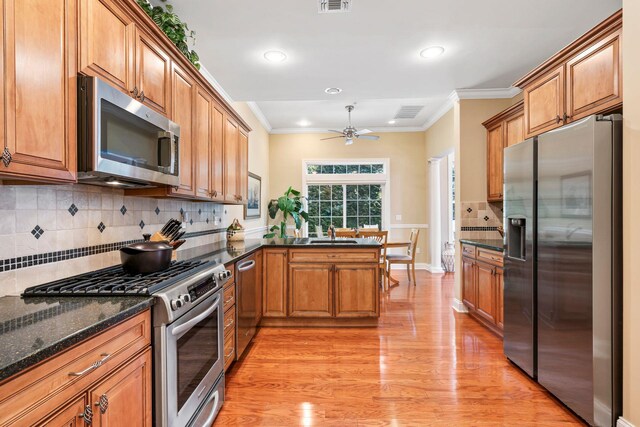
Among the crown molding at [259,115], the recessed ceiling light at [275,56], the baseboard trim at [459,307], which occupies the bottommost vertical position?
the baseboard trim at [459,307]

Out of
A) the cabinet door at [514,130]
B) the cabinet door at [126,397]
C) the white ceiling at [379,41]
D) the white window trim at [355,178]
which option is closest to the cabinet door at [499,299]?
the cabinet door at [514,130]

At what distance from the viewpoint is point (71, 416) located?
3.22ft

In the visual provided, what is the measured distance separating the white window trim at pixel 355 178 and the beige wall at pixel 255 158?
34.5 inches

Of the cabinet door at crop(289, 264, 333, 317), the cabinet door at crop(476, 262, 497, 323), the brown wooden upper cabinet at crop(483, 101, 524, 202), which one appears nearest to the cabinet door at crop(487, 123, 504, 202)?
the brown wooden upper cabinet at crop(483, 101, 524, 202)

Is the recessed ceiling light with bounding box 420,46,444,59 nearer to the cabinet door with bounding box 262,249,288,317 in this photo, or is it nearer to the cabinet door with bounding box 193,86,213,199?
the cabinet door with bounding box 193,86,213,199

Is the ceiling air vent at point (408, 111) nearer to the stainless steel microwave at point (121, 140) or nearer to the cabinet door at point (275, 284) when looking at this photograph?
the cabinet door at point (275, 284)

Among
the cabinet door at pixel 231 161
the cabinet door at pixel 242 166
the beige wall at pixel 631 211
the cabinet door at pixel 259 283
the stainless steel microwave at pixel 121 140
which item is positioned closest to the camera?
the stainless steel microwave at pixel 121 140

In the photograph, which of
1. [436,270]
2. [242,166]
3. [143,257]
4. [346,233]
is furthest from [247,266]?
[436,270]

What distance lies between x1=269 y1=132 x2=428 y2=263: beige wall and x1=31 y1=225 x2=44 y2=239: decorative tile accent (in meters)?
5.59

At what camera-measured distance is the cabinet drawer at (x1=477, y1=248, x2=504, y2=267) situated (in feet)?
10.4

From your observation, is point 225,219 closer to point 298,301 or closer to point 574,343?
point 298,301

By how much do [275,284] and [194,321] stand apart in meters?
1.97

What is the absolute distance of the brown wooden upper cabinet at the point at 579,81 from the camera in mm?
2017

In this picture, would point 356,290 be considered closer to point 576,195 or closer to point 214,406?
point 214,406
